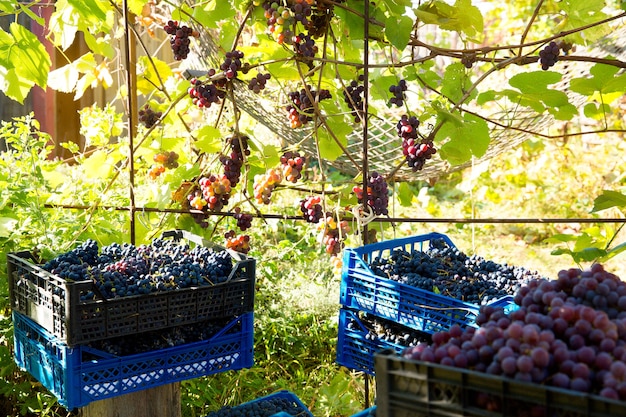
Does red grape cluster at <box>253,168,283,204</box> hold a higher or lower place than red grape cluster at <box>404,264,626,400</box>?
higher

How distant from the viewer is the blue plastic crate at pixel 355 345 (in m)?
1.68

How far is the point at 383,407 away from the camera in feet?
3.30

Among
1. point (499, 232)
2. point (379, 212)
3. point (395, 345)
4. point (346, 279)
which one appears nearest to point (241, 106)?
point (379, 212)

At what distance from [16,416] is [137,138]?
1.04 metres

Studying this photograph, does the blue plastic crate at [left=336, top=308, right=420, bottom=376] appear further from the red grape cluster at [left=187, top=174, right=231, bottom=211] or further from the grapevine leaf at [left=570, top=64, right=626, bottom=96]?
the grapevine leaf at [left=570, top=64, right=626, bottom=96]

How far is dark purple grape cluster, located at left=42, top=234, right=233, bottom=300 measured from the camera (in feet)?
5.13

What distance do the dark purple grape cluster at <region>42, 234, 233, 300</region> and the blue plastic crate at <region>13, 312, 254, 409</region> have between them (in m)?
0.13

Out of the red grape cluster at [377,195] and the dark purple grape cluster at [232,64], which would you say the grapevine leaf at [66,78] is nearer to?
the dark purple grape cluster at [232,64]

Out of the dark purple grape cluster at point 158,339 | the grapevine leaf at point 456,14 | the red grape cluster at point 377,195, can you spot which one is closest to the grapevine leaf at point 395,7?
the grapevine leaf at point 456,14

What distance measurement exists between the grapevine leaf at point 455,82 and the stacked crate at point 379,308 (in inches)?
18.6

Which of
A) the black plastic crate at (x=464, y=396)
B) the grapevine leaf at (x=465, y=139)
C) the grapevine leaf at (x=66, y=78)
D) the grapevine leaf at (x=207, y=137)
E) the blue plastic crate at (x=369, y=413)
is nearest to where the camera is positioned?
the black plastic crate at (x=464, y=396)

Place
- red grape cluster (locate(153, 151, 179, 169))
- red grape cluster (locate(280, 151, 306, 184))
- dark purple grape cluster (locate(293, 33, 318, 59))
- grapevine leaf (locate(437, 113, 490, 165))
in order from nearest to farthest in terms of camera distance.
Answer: grapevine leaf (locate(437, 113, 490, 165))
dark purple grape cluster (locate(293, 33, 318, 59))
red grape cluster (locate(280, 151, 306, 184))
red grape cluster (locate(153, 151, 179, 169))

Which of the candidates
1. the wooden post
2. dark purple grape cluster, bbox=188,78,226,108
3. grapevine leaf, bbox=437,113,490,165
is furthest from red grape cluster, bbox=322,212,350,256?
the wooden post

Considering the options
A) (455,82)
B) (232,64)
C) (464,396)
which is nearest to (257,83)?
(232,64)
